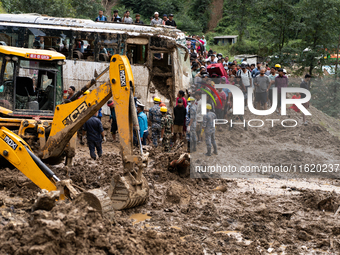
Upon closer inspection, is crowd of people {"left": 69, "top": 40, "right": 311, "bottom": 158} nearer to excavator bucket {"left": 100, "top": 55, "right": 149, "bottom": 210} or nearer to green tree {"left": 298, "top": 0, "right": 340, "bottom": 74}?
excavator bucket {"left": 100, "top": 55, "right": 149, "bottom": 210}

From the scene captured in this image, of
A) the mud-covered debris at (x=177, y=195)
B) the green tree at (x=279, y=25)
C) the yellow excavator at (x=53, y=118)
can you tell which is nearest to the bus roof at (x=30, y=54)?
the yellow excavator at (x=53, y=118)

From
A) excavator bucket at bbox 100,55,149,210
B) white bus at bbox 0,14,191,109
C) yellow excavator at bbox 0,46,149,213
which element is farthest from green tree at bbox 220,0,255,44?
excavator bucket at bbox 100,55,149,210

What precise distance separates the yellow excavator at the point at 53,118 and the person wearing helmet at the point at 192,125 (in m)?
4.75

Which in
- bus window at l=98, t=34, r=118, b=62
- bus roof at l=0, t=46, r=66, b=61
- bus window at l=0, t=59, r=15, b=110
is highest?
bus window at l=98, t=34, r=118, b=62

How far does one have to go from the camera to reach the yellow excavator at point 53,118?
7.67 metres

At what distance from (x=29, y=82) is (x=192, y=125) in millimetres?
5618

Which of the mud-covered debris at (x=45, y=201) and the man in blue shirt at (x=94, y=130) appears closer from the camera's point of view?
the mud-covered debris at (x=45, y=201)

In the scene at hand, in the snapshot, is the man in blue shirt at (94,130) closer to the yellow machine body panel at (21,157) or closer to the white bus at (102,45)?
the yellow machine body panel at (21,157)

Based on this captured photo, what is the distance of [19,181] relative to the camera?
904 cm

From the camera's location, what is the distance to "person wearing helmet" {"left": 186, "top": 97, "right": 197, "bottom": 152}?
42.8 feet

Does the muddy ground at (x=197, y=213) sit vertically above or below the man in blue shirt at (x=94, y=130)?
below

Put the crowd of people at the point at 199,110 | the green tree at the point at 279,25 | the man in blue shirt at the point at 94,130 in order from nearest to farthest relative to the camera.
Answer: the man in blue shirt at the point at 94,130
the crowd of people at the point at 199,110
the green tree at the point at 279,25

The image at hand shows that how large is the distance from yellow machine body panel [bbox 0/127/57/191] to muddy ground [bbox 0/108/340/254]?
0.46 metres

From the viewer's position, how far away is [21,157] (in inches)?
313
